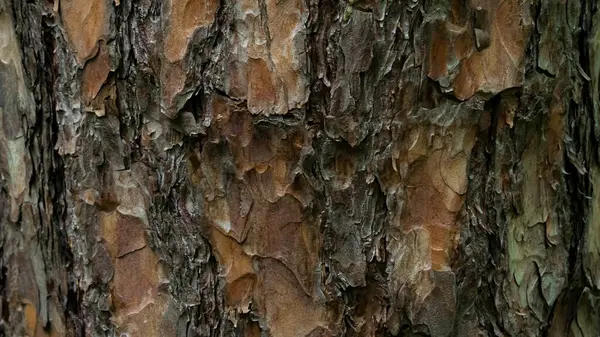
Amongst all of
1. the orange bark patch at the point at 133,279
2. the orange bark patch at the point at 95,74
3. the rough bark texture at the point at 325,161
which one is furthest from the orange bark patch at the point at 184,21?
the orange bark patch at the point at 133,279

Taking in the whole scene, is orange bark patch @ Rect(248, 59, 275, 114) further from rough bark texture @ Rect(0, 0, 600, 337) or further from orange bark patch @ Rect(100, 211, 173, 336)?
orange bark patch @ Rect(100, 211, 173, 336)

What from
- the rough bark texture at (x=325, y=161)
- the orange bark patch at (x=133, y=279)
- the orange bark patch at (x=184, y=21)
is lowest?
the orange bark patch at (x=133, y=279)

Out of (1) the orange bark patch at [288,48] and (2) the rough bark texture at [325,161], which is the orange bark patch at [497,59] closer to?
(2) the rough bark texture at [325,161]

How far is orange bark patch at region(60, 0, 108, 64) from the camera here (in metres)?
1.08

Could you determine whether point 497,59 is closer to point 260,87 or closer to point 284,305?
point 260,87

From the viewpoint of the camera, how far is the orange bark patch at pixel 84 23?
1078 mm

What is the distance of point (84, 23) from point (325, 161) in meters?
0.42

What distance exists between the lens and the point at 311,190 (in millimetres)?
1028

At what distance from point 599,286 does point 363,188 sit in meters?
0.48

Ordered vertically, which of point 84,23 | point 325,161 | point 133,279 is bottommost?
point 133,279

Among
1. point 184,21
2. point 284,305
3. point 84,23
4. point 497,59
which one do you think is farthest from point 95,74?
point 497,59

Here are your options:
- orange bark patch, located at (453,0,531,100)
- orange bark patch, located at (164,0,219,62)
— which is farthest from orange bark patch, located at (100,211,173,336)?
orange bark patch, located at (453,0,531,100)

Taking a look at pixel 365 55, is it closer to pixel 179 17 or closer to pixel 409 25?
pixel 409 25

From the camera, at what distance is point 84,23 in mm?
1099
